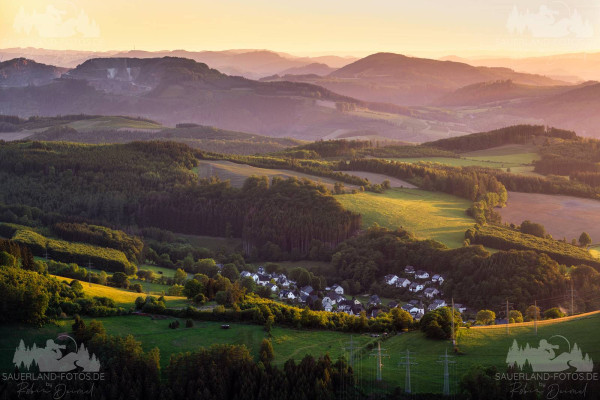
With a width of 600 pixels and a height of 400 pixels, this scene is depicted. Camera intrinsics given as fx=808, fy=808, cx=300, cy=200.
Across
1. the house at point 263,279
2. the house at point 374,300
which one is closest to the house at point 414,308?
the house at point 374,300

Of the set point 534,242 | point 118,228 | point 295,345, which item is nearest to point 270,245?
point 118,228

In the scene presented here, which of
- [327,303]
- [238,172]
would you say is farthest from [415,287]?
[238,172]

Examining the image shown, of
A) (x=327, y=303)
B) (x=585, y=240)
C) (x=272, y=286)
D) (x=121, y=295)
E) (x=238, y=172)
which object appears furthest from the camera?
(x=238, y=172)

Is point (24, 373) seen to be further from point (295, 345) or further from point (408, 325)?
point (408, 325)

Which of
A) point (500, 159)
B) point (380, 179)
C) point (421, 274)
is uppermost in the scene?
point (500, 159)

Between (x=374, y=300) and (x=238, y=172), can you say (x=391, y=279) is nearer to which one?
(x=374, y=300)

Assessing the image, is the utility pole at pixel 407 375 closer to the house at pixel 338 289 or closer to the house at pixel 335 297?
the house at pixel 335 297
